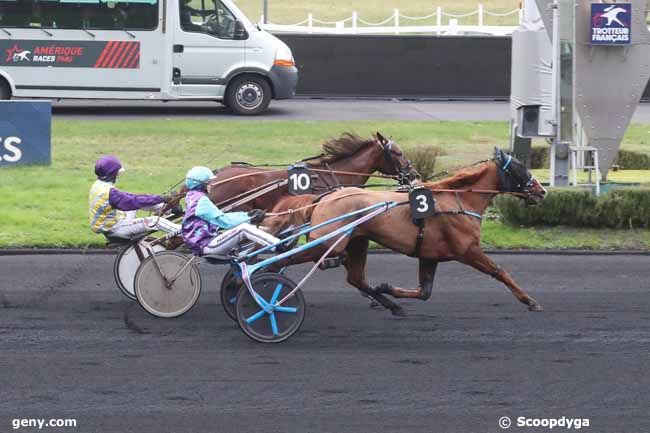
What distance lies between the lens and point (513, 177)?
885 cm

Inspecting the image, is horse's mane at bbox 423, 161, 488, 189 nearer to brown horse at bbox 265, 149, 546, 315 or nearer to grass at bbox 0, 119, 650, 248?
brown horse at bbox 265, 149, 546, 315

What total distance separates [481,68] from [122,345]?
57.2 ft

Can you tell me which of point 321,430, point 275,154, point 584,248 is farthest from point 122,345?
point 275,154

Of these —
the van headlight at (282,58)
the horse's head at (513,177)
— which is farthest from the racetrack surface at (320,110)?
the horse's head at (513,177)

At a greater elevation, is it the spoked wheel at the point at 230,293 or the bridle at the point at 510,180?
the bridle at the point at 510,180

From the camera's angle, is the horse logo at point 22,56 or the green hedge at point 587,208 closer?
the green hedge at point 587,208

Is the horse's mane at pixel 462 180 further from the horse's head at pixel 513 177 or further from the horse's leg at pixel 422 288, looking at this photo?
the horse's leg at pixel 422 288

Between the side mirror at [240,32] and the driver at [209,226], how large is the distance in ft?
41.5

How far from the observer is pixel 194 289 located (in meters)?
8.80

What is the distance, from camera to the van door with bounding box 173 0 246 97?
2045 centimetres

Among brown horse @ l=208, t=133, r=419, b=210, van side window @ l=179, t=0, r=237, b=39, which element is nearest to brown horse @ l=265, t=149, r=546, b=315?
brown horse @ l=208, t=133, r=419, b=210

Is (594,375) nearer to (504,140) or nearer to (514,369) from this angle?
Answer: (514,369)

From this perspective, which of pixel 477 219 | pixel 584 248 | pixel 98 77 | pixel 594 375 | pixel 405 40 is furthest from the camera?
pixel 405 40

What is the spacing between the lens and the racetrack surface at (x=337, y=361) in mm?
6543
